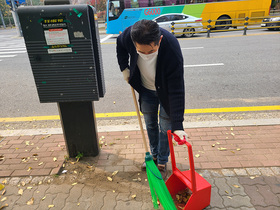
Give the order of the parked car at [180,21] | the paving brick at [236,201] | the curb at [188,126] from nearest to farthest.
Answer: the paving brick at [236,201]
the curb at [188,126]
the parked car at [180,21]

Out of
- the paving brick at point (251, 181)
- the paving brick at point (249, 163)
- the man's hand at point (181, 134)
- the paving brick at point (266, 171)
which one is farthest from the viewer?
the paving brick at point (249, 163)

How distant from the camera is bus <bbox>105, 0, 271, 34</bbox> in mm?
14578

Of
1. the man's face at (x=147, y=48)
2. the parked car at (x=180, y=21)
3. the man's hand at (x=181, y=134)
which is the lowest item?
the parked car at (x=180, y=21)

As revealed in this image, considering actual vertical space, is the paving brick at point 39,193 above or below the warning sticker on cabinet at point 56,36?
below

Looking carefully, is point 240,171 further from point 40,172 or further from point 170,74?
point 40,172

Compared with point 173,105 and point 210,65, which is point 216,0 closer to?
point 210,65

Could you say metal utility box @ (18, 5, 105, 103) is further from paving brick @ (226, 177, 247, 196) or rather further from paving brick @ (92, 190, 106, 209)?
paving brick @ (226, 177, 247, 196)

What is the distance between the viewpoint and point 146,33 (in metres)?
1.56

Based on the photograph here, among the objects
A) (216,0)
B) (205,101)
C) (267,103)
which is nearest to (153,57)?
(205,101)

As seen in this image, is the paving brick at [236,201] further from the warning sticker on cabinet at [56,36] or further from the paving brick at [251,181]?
the warning sticker on cabinet at [56,36]

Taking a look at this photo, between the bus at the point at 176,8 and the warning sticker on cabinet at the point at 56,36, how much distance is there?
13367 millimetres

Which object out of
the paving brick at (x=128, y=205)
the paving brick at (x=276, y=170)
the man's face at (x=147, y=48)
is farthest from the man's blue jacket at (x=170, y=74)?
the paving brick at (x=276, y=170)

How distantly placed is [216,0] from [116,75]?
38.8 feet

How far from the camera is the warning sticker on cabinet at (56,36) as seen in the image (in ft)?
6.90
